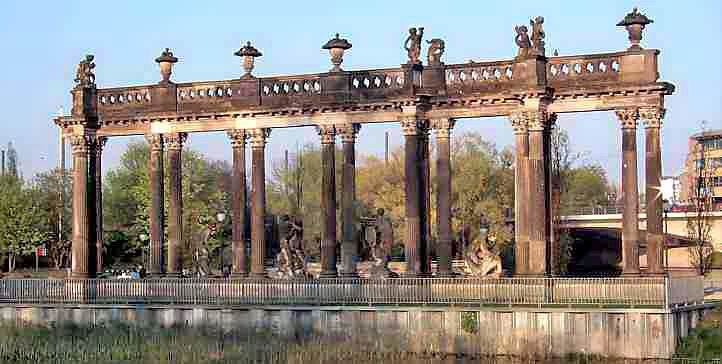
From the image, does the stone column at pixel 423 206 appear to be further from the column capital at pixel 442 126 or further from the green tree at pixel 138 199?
the green tree at pixel 138 199

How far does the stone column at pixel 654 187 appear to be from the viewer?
4647cm

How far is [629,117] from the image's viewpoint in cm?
4722

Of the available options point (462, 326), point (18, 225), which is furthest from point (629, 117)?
point (18, 225)

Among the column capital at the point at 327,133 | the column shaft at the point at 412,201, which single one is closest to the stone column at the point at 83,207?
the column capital at the point at 327,133

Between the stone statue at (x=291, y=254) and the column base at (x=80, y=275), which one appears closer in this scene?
the stone statue at (x=291, y=254)

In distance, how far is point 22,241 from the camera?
87.7 meters

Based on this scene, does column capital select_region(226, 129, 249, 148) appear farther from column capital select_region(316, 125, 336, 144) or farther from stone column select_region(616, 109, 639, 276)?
stone column select_region(616, 109, 639, 276)

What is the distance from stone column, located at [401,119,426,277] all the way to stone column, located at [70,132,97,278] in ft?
46.9

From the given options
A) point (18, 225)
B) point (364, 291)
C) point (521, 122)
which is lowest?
point (364, 291)

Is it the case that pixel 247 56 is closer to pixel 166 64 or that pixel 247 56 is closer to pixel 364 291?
pixel 166 64

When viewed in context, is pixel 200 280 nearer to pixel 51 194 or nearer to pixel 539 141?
pixel 539 141

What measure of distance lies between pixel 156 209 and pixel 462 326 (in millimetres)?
17864

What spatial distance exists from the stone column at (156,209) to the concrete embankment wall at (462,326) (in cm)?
691

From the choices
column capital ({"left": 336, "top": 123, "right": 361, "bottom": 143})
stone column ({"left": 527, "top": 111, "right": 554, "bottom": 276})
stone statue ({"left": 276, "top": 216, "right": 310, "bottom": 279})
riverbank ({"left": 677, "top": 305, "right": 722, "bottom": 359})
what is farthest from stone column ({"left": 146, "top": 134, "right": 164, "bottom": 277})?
riverbank ({"left": 677, "top": 305, "right": 722, "bottom": 359})
